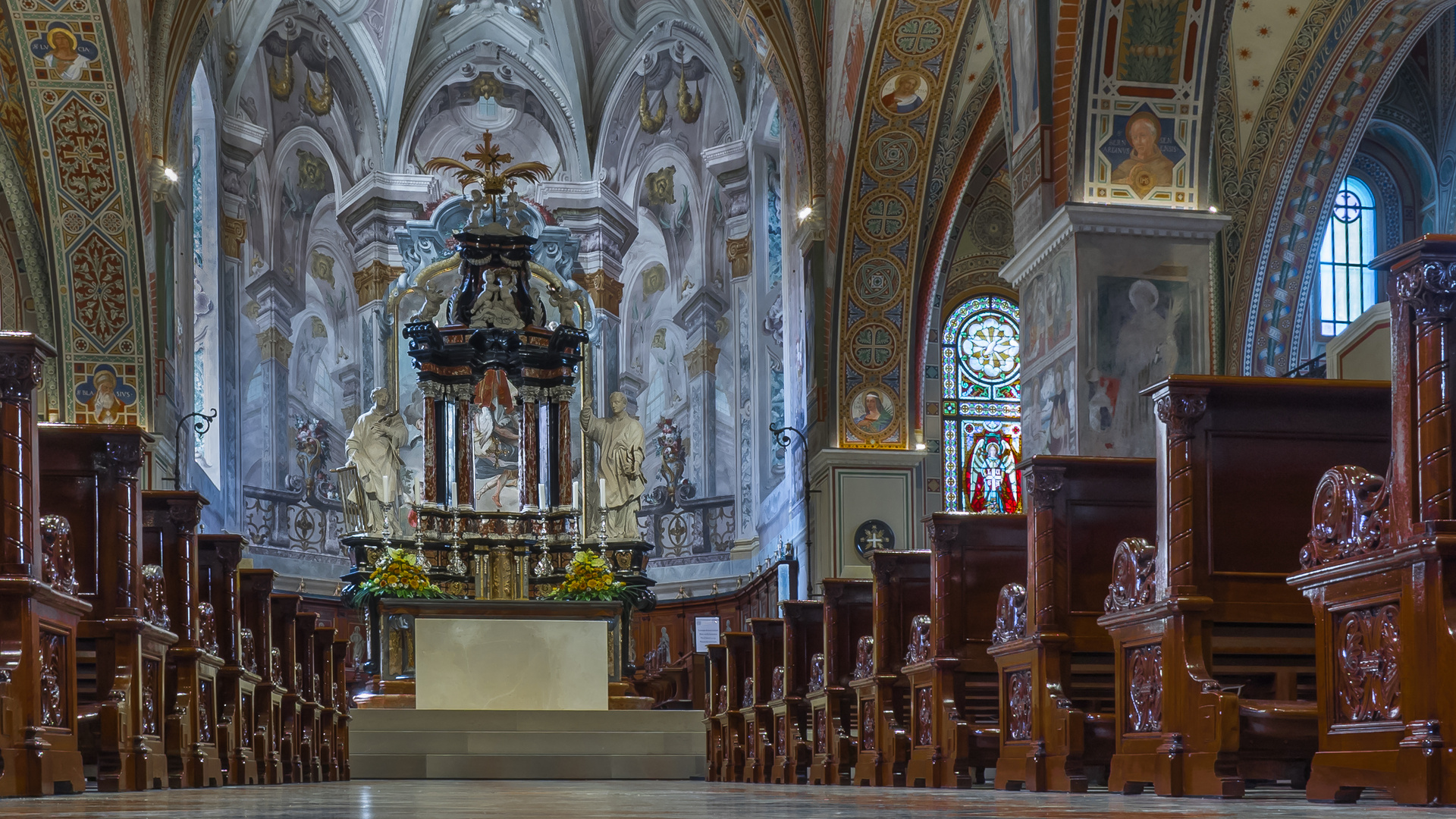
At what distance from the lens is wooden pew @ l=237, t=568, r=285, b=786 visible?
1086 cm

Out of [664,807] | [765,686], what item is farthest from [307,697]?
[664,807]

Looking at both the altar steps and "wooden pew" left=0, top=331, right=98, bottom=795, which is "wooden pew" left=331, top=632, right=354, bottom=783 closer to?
the altar steps

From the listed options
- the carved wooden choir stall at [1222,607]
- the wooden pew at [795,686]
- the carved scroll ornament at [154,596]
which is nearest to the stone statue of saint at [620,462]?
the wooden pew at [795,686]

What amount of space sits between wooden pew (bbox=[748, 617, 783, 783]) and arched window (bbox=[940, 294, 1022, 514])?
7.51m

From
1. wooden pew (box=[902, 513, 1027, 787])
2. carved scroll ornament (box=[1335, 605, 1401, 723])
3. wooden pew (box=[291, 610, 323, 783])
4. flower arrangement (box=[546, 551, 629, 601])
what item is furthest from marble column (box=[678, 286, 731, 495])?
carved scroll ornament (box=[1335, 605, 1401, 723])

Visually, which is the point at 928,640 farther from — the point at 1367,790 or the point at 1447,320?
the point at 1447,320

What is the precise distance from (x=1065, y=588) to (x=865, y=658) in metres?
3.26

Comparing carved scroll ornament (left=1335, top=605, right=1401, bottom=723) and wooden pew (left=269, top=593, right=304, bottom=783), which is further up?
carved scroll ornament (left=1335, top=605, right=1401, bottom=723)

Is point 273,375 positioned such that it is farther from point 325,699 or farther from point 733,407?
point 325,699

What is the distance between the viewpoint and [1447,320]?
482 centimetres

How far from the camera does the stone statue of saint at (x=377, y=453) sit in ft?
66.8

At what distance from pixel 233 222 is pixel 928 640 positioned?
16.5 m

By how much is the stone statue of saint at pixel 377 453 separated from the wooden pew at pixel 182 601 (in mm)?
11284

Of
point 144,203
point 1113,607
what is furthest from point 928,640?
point 144,203
